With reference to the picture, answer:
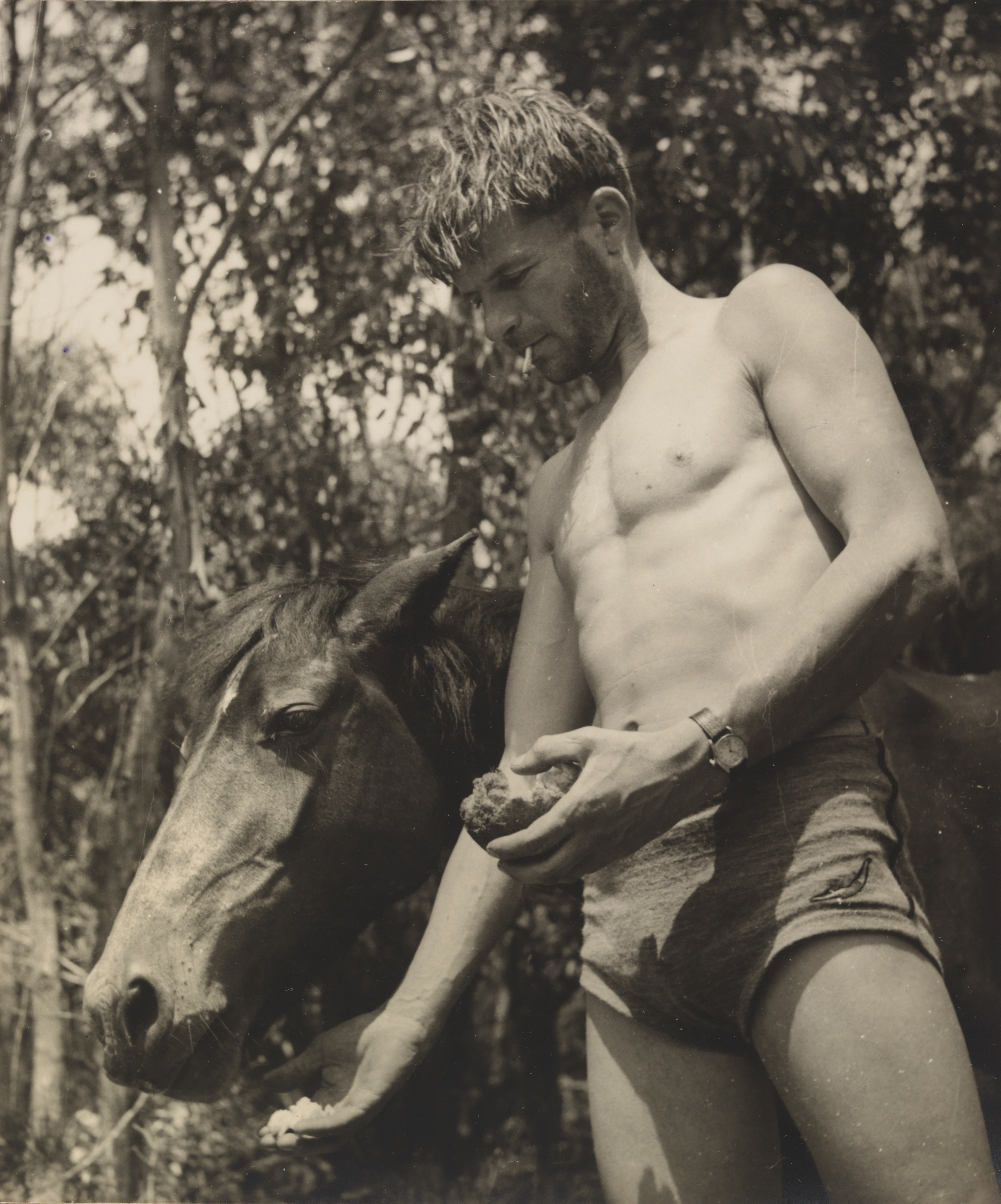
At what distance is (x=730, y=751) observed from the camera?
1223mm

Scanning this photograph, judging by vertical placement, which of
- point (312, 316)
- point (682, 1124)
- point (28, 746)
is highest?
point (312, 316)

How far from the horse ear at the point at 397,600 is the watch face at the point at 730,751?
2.34ft

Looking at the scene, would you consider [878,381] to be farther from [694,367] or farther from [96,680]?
[96,680]

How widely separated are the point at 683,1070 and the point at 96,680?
4.36ft

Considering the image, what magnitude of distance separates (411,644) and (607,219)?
0.73 metres

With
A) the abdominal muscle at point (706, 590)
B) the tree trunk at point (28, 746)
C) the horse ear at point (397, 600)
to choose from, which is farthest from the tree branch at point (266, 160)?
the abdominal muscle at point (706, 590)

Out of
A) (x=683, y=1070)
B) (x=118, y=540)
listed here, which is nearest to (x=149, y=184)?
(x=118, y=540)

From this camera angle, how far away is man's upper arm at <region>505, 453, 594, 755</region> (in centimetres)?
165

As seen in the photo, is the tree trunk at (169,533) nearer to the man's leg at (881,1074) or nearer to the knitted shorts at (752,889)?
the knitted shorts at (752,889)

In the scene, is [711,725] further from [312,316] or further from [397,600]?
[312,316]

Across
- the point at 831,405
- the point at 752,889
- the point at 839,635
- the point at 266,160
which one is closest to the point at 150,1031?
the point at 752,889

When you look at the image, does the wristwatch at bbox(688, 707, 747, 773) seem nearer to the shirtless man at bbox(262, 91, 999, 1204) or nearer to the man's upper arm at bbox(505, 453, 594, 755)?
the shirtless man at bbox(262, 91, 999, 1204)

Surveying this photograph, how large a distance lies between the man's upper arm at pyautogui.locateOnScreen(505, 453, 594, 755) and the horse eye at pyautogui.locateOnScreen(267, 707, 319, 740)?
32 centimetres

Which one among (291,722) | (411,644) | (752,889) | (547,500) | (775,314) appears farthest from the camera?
(411,644)
